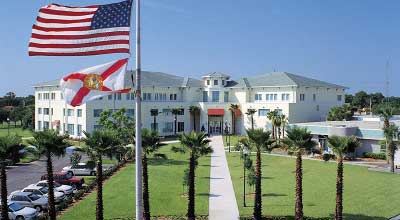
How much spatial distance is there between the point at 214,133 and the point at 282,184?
47.2m

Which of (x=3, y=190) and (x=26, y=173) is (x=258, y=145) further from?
(x=26, y=173)

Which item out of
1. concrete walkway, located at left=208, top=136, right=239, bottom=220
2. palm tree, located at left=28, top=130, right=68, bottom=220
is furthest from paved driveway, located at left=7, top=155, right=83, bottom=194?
concrete walkway, located at left=208, top=136, right=239, bottom=220

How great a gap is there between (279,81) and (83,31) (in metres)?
68.0

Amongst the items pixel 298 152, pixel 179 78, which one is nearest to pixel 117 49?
pixel 298 152

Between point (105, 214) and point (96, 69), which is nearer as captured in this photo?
point (96, 69)

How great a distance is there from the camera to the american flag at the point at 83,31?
49.2ft

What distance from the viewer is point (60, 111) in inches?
3137

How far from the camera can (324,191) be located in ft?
115

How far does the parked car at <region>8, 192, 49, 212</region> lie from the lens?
30.8 meters

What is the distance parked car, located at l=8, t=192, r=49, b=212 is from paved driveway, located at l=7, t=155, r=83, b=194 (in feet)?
16.3

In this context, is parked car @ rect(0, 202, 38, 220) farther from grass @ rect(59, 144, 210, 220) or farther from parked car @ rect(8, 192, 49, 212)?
grass @ rect(59, 144, 210, 220)

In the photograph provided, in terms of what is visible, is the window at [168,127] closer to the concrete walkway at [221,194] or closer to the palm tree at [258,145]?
the concrete walkway at [221,194]

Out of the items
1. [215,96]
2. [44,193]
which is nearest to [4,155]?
[44,193]

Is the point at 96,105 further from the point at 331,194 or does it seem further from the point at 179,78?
the point at 331,194
